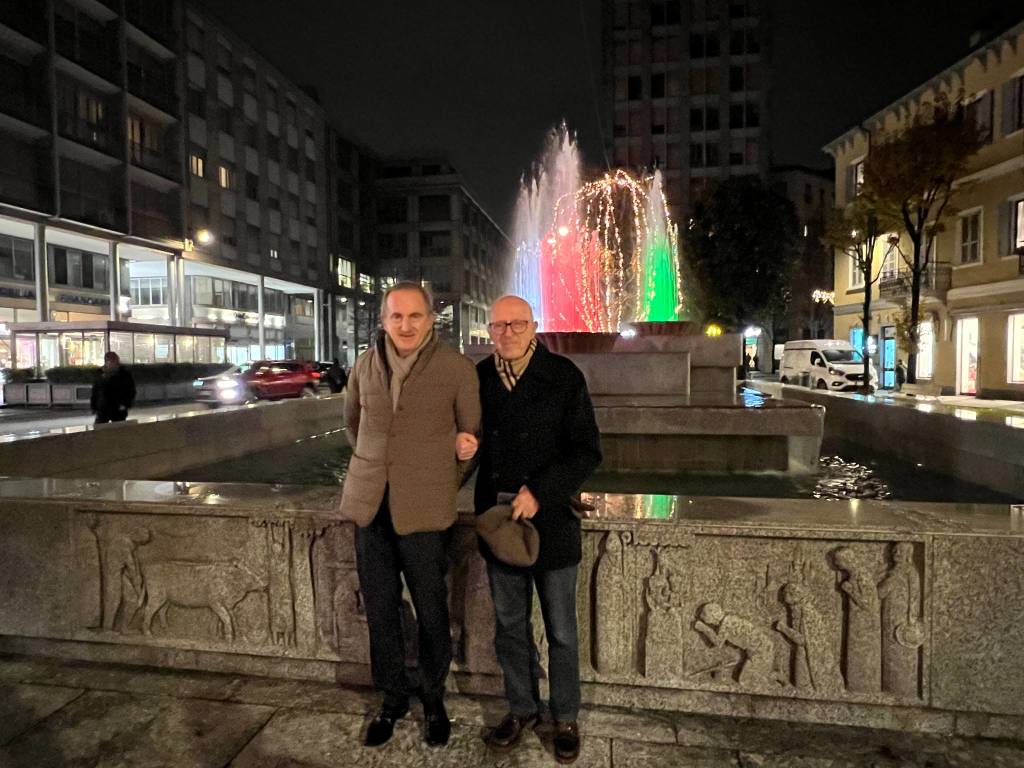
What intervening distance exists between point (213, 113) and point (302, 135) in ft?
37.2

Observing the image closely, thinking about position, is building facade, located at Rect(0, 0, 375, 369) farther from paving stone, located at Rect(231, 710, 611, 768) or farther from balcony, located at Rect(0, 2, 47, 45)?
paving stone, located at Rect(231, 710, 611, 768)

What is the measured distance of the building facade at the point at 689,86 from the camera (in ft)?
192

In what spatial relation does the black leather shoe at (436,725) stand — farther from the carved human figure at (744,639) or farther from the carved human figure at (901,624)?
the carved human figure at (901,624)

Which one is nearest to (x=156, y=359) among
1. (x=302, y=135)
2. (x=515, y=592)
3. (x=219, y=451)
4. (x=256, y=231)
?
(x=256, y=231)

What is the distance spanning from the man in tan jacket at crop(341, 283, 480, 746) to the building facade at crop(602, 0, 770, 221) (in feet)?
193

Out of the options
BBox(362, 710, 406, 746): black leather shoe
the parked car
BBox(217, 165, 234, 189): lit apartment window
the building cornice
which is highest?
BBox(217, 165, 234, 189): lit apartment window

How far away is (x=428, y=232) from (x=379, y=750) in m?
72.9

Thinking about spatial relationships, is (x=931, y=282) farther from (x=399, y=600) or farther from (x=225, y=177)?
(x=225, y=177)

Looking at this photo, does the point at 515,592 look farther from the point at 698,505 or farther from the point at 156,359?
the point at 156,359

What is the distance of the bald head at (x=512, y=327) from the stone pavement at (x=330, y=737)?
66.3 inches

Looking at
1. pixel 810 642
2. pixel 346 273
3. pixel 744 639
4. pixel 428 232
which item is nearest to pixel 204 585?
pixel 744 639

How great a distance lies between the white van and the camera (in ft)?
80.4


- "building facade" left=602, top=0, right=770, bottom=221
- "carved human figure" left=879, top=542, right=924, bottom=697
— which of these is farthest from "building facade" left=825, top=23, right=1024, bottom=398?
"building facade" left=602, top=0, right=770, bottom=221

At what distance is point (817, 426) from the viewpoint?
7.42 metres
